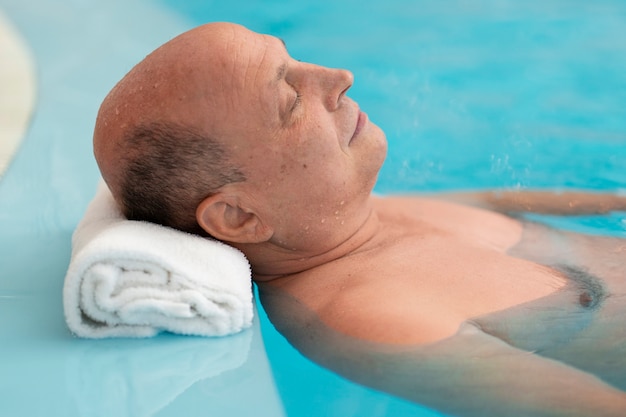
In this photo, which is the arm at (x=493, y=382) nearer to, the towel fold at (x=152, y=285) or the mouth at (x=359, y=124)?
the towel fold at (x=152, y=285)

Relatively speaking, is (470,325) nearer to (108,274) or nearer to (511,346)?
(511,346)

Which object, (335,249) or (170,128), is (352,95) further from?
(170,128)

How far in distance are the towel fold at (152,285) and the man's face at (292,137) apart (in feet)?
0.54

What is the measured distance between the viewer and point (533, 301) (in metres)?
1.65

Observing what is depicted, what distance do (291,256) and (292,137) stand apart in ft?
0.90

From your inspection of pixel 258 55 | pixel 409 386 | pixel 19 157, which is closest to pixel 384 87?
pixel 19 157

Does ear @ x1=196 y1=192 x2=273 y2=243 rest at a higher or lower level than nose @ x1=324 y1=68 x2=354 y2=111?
lower

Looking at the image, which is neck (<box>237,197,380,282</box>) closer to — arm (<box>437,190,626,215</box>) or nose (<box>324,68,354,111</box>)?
nose (<box>324,68,354,111</box>)

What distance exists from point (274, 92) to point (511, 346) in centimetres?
64

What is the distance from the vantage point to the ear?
5.26 ft

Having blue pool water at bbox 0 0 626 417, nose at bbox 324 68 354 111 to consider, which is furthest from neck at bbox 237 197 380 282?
nose at bbox 324 68 354 111

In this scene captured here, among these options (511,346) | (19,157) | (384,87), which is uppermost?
(384,87)

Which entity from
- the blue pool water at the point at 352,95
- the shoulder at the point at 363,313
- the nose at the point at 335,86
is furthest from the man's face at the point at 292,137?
the blue pool water at the point at 352,95

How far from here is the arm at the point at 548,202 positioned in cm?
221
